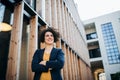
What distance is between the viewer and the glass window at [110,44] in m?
19.3

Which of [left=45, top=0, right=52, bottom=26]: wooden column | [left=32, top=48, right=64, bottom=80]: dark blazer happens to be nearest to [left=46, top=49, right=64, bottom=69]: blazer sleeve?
[left=32, top=48, right=64, bottom=80]: dark blazer

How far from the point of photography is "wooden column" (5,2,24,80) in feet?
8.06

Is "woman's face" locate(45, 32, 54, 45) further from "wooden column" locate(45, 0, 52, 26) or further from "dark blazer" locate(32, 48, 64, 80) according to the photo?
"wooden column" locate(45, 0, 52, 26)

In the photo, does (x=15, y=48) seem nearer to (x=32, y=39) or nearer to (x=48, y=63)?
(x=32, y=39)

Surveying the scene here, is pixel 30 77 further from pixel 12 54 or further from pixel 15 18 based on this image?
pixel 15 18

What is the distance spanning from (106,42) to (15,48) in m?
19.0

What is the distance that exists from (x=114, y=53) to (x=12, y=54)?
1871 cm

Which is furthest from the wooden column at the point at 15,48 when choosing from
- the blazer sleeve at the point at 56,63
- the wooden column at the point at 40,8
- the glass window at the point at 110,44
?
the glass window at the point at 110,44

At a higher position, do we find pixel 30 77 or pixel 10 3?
pixel 10 3

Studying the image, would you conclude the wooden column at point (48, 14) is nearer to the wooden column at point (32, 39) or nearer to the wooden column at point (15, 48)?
the wooden column at point (32, 39)

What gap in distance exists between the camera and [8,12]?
3.03 metres

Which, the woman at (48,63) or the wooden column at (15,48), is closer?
the woman at (48,63)

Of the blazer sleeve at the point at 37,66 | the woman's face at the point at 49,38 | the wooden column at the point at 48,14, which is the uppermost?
the wooden column at the point at 48,14

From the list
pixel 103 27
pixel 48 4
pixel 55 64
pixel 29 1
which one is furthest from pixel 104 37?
pixel 55 64
